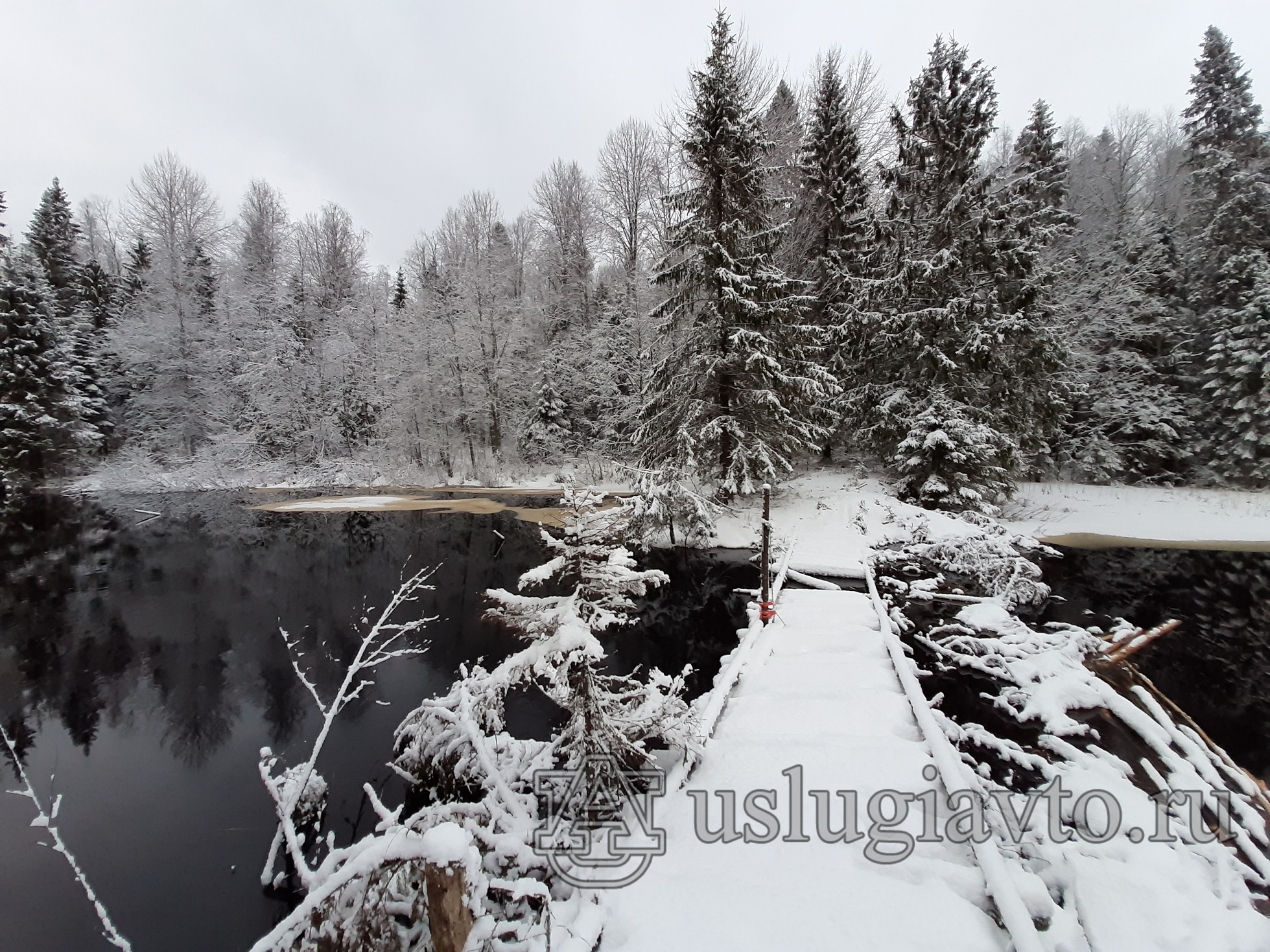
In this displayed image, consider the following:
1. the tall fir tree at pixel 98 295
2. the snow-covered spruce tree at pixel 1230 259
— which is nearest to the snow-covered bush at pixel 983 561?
the snow-covered spruce tree at pixel 1230 259

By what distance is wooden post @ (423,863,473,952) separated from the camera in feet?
7.72

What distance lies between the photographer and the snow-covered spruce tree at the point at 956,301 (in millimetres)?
13148

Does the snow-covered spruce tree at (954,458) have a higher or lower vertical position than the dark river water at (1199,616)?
higher

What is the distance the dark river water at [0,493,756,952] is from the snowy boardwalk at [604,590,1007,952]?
2725 mm

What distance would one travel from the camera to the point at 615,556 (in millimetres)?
3529

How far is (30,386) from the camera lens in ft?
75.6

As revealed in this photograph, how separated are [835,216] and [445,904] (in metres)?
19.9

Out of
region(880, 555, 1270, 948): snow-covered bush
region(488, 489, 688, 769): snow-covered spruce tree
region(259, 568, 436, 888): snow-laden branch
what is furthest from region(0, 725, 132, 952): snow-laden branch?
region(880, 555, 1270, 948): snow-covered bush

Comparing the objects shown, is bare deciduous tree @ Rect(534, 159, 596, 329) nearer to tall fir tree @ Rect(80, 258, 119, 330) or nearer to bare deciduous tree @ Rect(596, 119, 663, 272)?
bare deciduous tree @ Rect(596, 119, 663, 272)

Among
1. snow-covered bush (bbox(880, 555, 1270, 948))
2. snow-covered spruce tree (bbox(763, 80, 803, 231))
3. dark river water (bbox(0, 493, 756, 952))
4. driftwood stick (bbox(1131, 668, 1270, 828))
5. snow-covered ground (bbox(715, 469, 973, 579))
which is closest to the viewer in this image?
snow-covered bush (bbox(880, 555, 1270, 948))

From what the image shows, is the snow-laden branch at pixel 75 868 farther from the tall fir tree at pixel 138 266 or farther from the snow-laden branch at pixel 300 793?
the tall fir tree at pixel 138 266

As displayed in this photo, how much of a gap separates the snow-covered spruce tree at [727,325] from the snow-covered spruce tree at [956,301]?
2.56m

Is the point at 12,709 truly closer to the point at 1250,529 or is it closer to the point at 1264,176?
the point at 1250,529

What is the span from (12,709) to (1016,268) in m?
21.1
